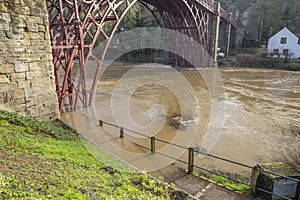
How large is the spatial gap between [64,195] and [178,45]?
27.0 meters

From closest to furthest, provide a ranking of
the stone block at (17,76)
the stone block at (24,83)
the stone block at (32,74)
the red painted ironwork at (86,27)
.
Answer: the stone block at (17,76) < the stone block at (24,83) < the stone block at (32,74) < the red painted ironwork at (86,27)

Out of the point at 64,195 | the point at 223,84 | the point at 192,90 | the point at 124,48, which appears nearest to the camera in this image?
the point at 64,195

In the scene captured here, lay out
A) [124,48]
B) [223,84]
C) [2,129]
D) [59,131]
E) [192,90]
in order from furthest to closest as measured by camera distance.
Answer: [124,48]
[223,84]
[192,90]
[59,131]
[2,129]

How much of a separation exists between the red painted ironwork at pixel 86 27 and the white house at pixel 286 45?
7.56 m

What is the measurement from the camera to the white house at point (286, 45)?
29094 mm

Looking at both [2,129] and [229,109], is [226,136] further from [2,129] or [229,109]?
[2,129]

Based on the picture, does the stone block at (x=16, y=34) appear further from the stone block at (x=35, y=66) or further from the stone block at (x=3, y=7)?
the stone block at (x=35, y=66)

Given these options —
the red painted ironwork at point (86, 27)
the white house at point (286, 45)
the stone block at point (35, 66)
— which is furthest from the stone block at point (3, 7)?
the white house at point (286, 45)

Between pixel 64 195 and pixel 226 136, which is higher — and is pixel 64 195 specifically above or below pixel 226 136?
above

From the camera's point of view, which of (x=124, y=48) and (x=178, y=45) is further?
(x=124, y=48)

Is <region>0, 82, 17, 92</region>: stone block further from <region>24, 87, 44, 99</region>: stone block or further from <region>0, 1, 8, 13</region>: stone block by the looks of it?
<region>0, 1, 8, 13</region>: stone block

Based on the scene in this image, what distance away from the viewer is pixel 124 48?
129 ft

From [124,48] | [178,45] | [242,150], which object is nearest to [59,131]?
[242,150]

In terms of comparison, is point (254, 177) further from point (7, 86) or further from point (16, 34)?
point (16, 34)
